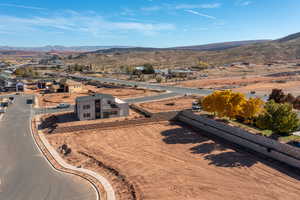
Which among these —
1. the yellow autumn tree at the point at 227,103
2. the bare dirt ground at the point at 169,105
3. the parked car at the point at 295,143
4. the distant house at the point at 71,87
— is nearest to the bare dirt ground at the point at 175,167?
the parked car at the point at 295,143

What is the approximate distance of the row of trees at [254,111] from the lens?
31266 millimetres

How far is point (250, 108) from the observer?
37.0 m

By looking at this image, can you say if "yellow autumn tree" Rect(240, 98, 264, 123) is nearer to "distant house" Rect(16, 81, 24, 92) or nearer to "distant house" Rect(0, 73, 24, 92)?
"distant house" Rect(16, 81, 24, 92)

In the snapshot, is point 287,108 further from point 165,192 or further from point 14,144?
point 14,144

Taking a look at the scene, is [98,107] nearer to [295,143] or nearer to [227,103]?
[227,103]

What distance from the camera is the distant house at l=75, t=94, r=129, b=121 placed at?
147 ft

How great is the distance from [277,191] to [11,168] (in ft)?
94.7

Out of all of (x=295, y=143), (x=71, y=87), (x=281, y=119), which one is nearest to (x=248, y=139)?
(x=281, y=119)

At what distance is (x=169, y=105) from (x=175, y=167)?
30949 mm

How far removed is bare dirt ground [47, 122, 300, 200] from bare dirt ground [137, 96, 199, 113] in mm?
14365

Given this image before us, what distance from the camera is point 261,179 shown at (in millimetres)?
23984

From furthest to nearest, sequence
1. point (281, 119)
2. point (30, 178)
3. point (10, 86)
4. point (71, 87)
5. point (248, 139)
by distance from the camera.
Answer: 1. point (10, 86)
2. point (71, 87)
3. point (248, 139)
4. point (281, 119)
5. point (30, 178)

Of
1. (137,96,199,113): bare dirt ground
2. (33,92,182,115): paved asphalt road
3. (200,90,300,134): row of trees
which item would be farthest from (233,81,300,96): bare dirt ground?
(200,90,300,134): row of trees

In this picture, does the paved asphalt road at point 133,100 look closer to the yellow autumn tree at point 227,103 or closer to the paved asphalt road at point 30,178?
the paved asphalt road at point 30,178
